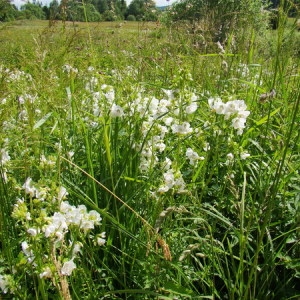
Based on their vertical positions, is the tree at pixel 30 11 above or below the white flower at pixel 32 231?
above

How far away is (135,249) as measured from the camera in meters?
1.59

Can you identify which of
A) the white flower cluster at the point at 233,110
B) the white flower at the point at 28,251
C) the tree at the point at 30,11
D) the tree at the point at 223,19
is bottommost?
the white flower at the point at 28,251

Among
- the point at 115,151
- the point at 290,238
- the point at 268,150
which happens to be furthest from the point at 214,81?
the point at 290,238

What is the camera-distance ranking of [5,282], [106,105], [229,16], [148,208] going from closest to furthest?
[5,282], [148,208], [106,105], [229,16]

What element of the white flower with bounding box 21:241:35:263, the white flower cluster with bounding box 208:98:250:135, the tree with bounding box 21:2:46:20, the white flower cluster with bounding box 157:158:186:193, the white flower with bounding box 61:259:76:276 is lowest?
the white flower with bounding box 61:259:76:276

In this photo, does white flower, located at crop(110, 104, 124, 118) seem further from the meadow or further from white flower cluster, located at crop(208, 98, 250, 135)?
white flower cluster, located at crop(208, 98, 250, 135)

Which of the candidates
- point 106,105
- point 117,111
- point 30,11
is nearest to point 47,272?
point 117,111

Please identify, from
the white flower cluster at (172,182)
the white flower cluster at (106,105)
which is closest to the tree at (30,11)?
the white flower cluster at (106,105)

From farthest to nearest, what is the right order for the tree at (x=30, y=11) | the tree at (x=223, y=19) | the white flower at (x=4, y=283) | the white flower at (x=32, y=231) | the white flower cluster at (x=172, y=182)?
1. the tree at (x=30, y=11)
2. the tree at (x=223, y=19)
3. the white flower cluster at (x=172, y=182)
4. the white flower at (x=4, y=283)
5. the white flower at (x=32, y=231)

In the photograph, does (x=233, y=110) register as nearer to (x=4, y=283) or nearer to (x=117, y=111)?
(x=117, y=111)

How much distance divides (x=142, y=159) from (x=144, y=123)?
18 centimetres

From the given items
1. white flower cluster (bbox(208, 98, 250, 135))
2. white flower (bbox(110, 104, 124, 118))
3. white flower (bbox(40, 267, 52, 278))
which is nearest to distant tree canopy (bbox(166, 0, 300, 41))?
white flower cluster (bbox(208, 98, 250, 135))

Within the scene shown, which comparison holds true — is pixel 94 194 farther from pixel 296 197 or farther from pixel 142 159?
pixel 296 197

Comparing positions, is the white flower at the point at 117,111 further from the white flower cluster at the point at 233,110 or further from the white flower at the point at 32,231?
the white flower at the point at 32,231
